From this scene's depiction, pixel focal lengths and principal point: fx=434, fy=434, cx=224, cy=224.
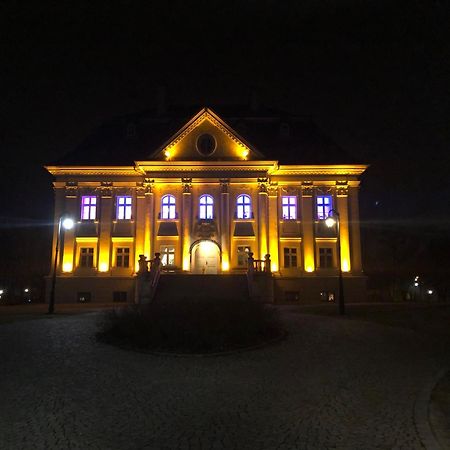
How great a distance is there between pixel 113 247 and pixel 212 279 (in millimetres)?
10511

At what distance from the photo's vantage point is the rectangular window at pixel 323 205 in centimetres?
3616

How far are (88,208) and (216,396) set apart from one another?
30.6m

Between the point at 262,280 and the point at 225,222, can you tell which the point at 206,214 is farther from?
the point at 262,280

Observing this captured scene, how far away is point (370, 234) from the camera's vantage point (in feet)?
184

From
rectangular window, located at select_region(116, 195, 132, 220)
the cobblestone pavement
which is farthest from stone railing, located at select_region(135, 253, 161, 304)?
the cobblestone pavement

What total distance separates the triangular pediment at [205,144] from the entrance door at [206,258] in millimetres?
7071

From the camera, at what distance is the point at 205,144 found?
35.3 m

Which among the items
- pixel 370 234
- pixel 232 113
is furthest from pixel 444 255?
pixel 232 113

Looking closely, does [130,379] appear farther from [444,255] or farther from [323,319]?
[444,255]

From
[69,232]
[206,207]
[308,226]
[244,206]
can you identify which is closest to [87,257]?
[69,232]

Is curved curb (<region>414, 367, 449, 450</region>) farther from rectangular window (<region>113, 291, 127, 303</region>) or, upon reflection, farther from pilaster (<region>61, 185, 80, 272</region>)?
pilaster (<region>61, 185, 80, 272</region>)

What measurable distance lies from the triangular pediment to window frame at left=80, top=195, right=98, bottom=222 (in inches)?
257

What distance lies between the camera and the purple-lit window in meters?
36.3

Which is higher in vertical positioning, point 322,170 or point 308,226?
point 322,170
